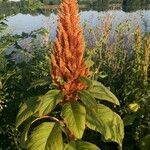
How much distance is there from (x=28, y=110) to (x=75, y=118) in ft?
1.89


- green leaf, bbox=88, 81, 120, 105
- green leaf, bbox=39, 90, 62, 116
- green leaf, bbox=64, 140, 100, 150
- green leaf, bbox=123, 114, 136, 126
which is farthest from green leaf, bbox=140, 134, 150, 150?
green leaf, bbox=39, 90, 62, 116

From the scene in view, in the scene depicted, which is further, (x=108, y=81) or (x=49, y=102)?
(x=108, y=81)

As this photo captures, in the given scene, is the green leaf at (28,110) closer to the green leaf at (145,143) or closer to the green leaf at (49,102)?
the green leaf at (49,102)

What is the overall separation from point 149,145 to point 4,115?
8.38 ft

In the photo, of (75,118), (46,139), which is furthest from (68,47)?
(46,139)

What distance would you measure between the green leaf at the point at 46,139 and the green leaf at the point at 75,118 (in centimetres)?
18

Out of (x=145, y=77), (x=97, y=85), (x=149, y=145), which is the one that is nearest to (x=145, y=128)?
(x=149, y=145)

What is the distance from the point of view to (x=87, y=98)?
4.28 m

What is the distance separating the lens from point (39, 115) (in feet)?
14.1

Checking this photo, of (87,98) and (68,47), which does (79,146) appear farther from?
(68,47)

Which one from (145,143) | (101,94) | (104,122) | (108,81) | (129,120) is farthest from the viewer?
(108,81)

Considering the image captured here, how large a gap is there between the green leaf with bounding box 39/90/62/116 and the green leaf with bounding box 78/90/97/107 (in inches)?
8.3

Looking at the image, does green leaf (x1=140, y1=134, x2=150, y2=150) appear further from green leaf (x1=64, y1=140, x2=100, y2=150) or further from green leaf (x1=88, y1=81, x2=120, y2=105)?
green leaf (x1=64, y1=140, x2=100, y2=150)

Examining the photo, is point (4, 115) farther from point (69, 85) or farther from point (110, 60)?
point (69, 85)
